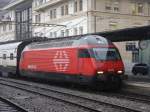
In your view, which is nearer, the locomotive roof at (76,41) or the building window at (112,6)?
the locomotive roof at (76,41)

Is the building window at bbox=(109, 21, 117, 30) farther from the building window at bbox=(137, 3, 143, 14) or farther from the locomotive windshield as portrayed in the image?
the locomotive windshield

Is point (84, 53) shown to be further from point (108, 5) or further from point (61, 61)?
point (108, 5)

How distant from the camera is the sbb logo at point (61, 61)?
2681 centimetres

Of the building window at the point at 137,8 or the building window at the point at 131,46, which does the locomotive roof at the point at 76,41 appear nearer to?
the building window at the point at 131,46

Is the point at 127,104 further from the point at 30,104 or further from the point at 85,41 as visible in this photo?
the point at 85,41

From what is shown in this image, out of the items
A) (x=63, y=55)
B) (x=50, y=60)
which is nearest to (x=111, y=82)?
(x=63, y=55)

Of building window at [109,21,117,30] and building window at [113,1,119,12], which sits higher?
building window at [113,1,119,12]

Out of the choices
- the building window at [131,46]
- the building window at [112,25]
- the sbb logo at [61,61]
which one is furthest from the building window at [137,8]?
the sbb logo at [61,61]

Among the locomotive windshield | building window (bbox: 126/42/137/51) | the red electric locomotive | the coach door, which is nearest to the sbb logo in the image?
the red electric locomotive

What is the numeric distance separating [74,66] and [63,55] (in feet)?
6.38

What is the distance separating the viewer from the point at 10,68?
39.0 meters

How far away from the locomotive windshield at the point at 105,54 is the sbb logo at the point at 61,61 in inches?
102

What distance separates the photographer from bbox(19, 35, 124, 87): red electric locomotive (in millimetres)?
24000

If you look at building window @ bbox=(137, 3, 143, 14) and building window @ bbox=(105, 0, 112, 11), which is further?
building window @ bbox=(137, 3, 143, 14)
